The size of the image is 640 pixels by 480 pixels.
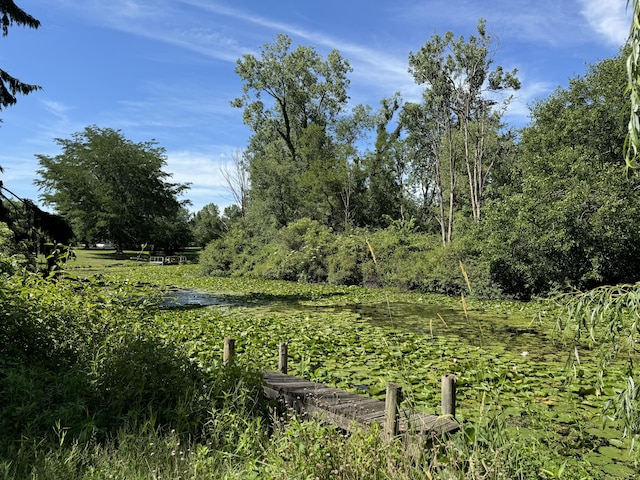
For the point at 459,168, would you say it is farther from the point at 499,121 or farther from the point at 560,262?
the point at 560,262

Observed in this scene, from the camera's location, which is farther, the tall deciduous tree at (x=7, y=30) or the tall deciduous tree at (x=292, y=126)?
the tall deciduous tree at (x=292, y=126)

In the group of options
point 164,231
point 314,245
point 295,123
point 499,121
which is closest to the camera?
point 314,245

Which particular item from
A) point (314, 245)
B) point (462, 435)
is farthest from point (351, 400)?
point (314, 245)

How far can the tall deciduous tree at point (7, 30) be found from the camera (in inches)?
393

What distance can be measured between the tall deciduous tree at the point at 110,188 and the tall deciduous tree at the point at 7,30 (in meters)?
30.5

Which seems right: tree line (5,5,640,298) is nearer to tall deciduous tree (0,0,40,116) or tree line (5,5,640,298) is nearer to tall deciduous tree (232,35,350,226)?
tall deciduous tree (232,35,350,226)

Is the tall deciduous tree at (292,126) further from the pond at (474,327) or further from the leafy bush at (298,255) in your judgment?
the pond at (474,327)

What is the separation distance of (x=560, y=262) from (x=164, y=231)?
129ft

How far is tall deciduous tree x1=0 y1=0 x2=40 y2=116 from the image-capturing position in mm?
9977

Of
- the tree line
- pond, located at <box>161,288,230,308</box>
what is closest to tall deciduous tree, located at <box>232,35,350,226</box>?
the tree line

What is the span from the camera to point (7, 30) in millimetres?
10227

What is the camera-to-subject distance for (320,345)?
7.61 m

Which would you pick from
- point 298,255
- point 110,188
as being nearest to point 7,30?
point 298,255

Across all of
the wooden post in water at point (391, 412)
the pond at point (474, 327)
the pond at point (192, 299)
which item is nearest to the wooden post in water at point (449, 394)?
the wooden post in water at point (391, 412)
